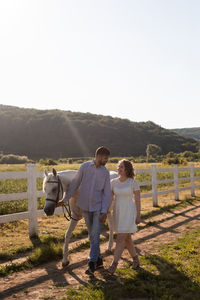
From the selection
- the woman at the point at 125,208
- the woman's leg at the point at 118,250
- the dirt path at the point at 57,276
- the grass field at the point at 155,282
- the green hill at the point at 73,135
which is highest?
the green hill at the point at 73,135

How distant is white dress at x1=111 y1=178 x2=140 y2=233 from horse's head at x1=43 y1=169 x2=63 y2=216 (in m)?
0.80

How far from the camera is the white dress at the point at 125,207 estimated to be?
4023 millimetres

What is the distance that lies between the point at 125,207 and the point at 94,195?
45 centimetres

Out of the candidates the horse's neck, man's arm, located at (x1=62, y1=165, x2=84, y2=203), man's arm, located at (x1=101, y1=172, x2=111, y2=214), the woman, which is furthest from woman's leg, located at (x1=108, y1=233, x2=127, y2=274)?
the horse's neck

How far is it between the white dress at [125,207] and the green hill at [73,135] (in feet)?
298

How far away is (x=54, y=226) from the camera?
302 inches

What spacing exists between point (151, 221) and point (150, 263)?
361cm

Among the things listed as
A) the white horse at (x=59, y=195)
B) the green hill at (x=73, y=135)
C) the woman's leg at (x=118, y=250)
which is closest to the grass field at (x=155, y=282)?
the woman's leg at (x=118, y=250)

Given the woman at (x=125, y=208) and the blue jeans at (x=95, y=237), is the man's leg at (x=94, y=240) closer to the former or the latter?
the blue jeans at (x=95, y=237)

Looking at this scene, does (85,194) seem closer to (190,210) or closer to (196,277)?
(196,277)

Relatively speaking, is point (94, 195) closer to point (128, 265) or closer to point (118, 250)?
point (118, 250)

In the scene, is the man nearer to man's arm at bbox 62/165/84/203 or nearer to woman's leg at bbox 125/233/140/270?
man's arm at bbox 62/165/84/203

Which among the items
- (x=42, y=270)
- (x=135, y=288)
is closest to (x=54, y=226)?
(x=42, y=270)

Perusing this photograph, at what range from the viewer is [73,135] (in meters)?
110
